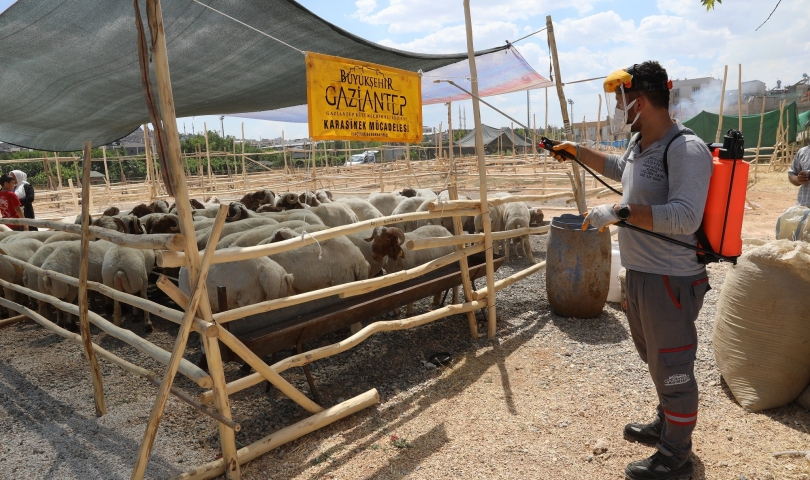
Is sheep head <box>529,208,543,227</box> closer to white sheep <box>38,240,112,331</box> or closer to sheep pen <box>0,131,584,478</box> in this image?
sheep pen <box>0,131,584,478</box>

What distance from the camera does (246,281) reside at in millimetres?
5297

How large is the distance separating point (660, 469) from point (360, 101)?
11.0 feet

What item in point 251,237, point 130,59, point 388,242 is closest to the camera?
point 130,59

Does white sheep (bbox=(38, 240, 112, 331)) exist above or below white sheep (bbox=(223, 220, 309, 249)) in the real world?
below

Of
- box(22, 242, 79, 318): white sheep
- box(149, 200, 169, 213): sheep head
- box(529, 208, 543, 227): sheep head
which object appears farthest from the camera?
box(529, 208, 543, 227): sheep head

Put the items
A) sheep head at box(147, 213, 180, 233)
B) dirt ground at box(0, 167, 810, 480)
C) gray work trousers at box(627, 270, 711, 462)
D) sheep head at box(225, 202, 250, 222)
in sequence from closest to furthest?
gray work trousers at box(627, 270, 711, 462) → dirt ground at box(0, 167, 810, 480) → sheep head at box(147, 213, 180, 233) → sheep head at box(225, 202, 250, 222)

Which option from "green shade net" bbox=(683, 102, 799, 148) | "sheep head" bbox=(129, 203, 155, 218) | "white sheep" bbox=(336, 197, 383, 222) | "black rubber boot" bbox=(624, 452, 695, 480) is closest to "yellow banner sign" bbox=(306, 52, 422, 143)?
"black rubber boot" bbox=(624, 452, 695, 480)

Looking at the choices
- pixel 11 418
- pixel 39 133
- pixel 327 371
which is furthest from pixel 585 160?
pixel 39 133

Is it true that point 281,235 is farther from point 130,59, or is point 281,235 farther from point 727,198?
point 727,198

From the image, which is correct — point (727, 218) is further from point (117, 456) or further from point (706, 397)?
point (117, 456)

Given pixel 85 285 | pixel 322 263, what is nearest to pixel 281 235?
pixel 322 263

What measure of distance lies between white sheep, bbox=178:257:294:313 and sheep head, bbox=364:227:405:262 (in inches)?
48.3

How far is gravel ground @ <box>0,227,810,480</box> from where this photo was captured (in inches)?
125

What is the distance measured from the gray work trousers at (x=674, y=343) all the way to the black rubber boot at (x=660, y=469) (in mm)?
41
